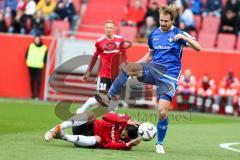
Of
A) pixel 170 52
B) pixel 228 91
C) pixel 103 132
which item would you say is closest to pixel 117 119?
pixel 103 132

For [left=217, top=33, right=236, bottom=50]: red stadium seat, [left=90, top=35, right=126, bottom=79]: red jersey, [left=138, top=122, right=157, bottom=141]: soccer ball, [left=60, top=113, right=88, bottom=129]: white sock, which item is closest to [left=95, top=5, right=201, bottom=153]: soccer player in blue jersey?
[left=138, top=122, right=157, bottom=141]: soccer ball

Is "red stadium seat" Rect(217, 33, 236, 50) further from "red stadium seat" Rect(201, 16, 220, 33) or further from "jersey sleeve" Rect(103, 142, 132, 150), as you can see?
"jersey sleeve" Rect(103, 142, 132, 150)

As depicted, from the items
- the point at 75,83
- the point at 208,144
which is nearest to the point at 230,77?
the point at 75,83

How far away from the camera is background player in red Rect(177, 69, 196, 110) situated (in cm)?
2319

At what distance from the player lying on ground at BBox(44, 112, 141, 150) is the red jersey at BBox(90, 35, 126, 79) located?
504cm

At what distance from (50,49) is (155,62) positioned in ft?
42.1

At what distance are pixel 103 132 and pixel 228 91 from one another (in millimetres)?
11717

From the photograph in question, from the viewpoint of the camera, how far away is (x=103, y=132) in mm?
11547

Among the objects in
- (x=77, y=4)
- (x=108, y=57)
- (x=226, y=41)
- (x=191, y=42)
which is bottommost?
(x=226, y=41)

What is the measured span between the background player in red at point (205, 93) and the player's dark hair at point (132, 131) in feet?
38.2

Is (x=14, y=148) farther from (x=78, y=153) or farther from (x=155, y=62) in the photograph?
(x=155, y=62)

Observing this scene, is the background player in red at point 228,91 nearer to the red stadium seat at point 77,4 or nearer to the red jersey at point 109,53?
the red jersey at point 109,53

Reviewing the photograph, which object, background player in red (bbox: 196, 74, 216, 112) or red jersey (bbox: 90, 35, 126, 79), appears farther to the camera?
background player in red (bbox: 196, 74, 216, 112)

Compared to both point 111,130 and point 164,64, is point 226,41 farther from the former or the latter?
point 111,130
